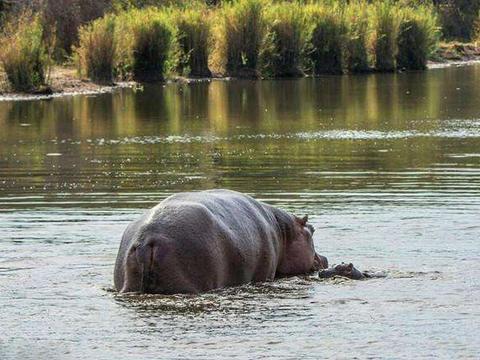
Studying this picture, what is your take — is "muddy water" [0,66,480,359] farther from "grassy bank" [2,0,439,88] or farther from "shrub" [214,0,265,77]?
"shrub" [214,0,265,77]

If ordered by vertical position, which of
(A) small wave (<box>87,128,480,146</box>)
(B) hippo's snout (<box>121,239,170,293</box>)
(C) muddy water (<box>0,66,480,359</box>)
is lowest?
(A) small wave (<box>87,128,480,146</box>)

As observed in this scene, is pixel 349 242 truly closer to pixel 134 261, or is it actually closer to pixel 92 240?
pixel 92 240

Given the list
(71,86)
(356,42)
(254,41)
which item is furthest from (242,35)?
(71,86)

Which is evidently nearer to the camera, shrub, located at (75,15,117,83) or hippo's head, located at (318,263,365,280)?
hippo's head, located at (318,263,365,280)

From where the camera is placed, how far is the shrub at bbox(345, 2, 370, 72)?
45812 millimetres

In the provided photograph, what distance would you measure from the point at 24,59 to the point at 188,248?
82.1 ft

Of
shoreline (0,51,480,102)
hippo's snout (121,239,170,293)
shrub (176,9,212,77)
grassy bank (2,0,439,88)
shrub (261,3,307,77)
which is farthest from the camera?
shrub (261,3,307,77)

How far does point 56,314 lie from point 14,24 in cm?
2959

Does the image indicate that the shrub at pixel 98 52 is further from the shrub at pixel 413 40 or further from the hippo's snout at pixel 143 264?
the hippo's snout at pixel 143 264

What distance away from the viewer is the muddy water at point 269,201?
7750mm

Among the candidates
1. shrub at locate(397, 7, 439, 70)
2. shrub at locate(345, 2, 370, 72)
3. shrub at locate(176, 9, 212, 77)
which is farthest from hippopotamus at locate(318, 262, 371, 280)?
shrub at locate(397, 7, 439, 70)

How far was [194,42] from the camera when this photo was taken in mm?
42406

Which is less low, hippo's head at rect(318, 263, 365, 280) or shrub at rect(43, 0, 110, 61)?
shrub at rect(43, 0, 110, 61)

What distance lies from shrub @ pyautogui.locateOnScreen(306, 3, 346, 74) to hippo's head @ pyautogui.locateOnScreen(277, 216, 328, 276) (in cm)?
3541
